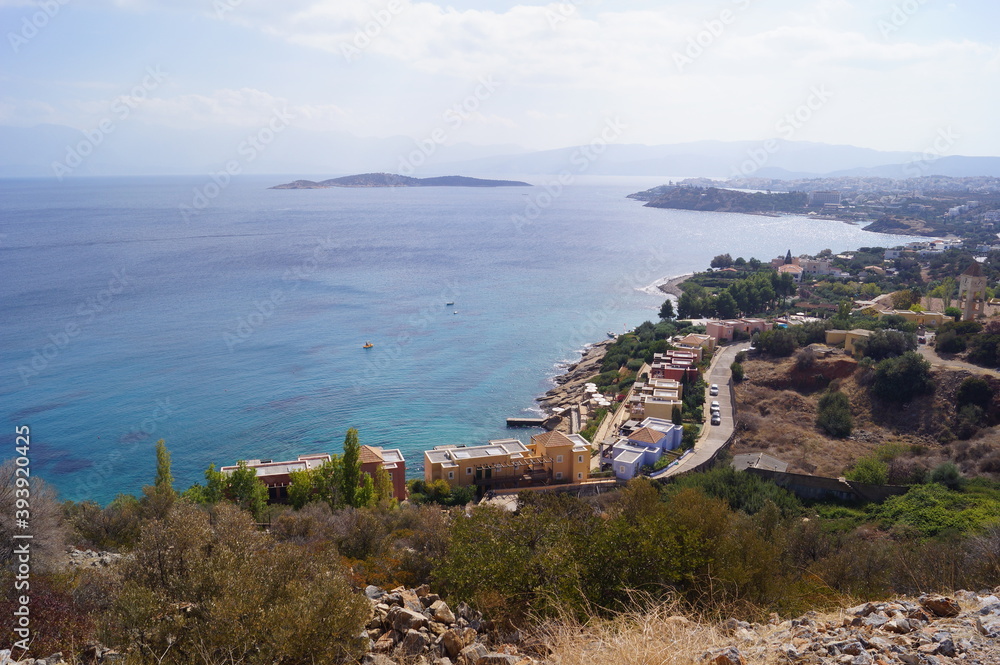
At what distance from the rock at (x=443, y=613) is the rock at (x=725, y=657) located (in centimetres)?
222

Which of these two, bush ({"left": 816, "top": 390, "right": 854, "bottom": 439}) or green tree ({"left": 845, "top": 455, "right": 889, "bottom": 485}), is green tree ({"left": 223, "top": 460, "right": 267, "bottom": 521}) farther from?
bush ({"left": 816, "top": 390, "right": 854, "bottom": 439})

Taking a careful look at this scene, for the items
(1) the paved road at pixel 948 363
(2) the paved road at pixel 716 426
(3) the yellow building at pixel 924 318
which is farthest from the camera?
(3) the yellow building at pixel 924 318

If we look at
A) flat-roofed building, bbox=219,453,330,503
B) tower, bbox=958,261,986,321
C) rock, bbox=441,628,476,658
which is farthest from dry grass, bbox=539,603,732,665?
tower, bbox=958,261,986,321

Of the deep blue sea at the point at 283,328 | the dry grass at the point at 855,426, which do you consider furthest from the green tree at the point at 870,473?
the deep blue sea at the point at 283,328

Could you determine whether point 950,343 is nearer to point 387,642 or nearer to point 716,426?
point 716,426

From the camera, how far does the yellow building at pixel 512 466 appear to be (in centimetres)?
1664

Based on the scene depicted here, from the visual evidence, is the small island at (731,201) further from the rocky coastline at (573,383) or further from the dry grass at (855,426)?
the dry grass at (855,426)

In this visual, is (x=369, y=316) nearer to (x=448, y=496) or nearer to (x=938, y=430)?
(x=448, y=496)

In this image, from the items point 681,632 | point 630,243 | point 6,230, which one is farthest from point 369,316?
point 6,230

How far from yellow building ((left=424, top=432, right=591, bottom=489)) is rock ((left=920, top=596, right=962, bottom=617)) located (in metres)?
12.3

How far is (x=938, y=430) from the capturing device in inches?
726

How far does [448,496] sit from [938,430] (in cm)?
1498

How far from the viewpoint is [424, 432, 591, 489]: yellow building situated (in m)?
16.6

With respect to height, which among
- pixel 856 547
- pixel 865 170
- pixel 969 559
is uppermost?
pixel 865 170
